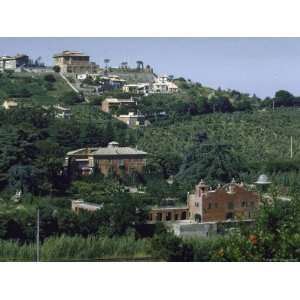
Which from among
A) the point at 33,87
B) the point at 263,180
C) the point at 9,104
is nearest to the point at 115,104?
the point at 33,87

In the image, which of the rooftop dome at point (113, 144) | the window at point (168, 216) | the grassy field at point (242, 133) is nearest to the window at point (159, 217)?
the window at point (168, 216)

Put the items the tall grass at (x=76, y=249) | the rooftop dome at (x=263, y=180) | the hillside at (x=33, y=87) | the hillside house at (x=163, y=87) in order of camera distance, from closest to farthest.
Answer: the tall grass at (x=76, y=249), the rooftop dome at (x=263, y=180), the hillside at (x=33, y=87), the hillside house at (x=163, y=87)

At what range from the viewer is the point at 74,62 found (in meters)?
8.60

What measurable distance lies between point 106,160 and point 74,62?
992mm

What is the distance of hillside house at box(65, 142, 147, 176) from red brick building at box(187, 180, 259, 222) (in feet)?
2.46

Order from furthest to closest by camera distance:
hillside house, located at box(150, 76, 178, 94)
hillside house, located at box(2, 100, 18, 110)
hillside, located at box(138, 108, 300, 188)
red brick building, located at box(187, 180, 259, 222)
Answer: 1. hillside house, located at box(150, 76, 178, 94)
2. hillside house, located at box(2, 100, 18, 110)
3. hillside, located at box(138, 108, 300, 188)
4. red brick building, located at box(187, 180, 259, 222)

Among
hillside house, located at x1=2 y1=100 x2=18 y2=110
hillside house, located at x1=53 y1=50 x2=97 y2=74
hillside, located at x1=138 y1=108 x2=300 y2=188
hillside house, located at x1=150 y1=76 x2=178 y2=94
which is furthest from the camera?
hillside house, located at x1=150 y1=76 x2=178 y2=94

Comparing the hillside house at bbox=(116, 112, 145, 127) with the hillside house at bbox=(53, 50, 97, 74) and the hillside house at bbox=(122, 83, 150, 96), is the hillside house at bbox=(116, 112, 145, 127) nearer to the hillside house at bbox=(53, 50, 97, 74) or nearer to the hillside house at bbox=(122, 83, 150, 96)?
the hillside house at bbox=(122, 83, 150, 96)

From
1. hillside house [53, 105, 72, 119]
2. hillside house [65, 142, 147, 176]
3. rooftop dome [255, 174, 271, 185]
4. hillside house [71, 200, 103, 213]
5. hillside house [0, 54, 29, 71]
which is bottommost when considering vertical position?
hillside house [71, 200, 103, 213]

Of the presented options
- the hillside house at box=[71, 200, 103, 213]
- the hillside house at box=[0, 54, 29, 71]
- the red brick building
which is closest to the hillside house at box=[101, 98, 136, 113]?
the hillside house at box=[0, 54, 29, 71]

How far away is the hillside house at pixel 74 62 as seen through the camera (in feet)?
27.8

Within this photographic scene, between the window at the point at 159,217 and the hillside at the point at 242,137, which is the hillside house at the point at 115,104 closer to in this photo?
the hillside at the point at 242,137

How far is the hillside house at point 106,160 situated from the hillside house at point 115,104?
1262 millimetres

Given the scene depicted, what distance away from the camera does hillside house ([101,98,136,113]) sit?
9.77 metres
